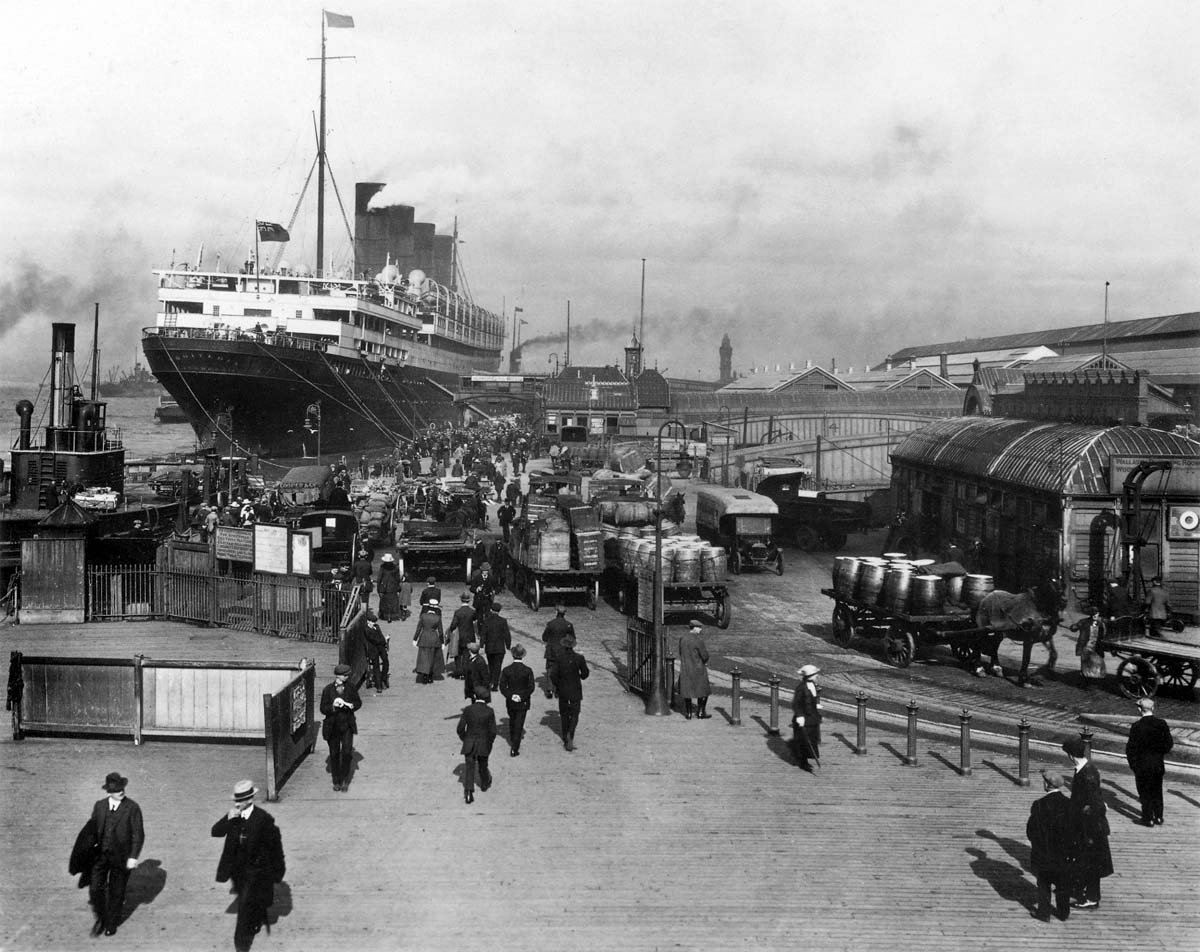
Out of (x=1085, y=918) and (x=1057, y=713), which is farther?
(x=1057, y=713)

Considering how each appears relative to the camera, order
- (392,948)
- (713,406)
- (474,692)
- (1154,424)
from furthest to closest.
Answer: (713,406), (1154,424), (474,692), (392,948)

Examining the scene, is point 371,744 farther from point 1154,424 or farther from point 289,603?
point 1154,424

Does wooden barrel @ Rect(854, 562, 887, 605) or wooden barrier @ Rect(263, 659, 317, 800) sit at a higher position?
wooden barrel @ Rect(854, 562, 887, 605)

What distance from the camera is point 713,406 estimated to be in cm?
7219

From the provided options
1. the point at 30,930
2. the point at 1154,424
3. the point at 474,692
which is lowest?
the point at 30,930

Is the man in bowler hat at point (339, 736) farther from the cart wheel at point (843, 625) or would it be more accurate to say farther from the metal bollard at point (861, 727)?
the cart wheel at point (843, 625)

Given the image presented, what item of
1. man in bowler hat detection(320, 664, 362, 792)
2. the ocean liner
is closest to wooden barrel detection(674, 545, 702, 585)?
man in bowler hat detection(320, 664, 362, 792)

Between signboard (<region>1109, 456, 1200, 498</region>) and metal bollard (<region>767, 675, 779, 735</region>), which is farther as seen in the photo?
signboard (<region>1109, 456, 1200, 498</region>)

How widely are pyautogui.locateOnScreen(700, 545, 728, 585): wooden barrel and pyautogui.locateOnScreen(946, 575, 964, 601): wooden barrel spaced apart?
449 centimetres

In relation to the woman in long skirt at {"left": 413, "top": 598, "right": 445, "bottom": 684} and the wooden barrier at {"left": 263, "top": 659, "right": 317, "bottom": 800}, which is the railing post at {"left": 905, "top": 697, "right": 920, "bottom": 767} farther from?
the wooden barrier at {"left": 263, "top": 659, "right": 317, "bottom": 800}

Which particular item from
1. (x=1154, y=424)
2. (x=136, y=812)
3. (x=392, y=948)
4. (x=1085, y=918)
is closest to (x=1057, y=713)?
(x=1085, y=918)

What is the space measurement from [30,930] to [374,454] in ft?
240

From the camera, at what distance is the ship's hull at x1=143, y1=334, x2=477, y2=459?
211ft

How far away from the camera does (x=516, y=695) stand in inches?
470
